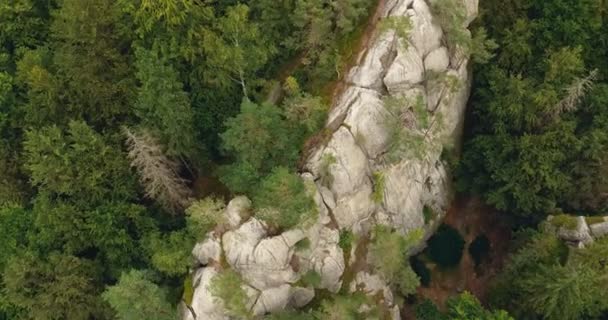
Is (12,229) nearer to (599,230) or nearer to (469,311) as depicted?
(469,311)

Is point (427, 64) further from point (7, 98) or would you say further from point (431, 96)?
point (7, 98)

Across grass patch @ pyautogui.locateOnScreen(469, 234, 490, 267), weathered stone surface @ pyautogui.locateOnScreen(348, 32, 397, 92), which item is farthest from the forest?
grass patch @ pyautogui.locateOnScreen(469, 234, 490, 267)

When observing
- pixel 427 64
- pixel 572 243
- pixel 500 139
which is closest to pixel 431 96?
pixel 427 64

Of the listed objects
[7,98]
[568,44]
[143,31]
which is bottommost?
[7,98]

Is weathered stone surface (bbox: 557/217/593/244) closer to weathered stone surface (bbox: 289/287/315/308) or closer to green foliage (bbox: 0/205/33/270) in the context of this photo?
weathered stone surface (bbox: 289/287/315/308)

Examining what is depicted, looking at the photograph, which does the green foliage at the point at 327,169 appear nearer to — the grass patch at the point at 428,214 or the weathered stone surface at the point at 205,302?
the weathered stone surface at the point at 205,302

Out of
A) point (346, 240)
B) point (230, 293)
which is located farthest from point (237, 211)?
point (346, 240)
